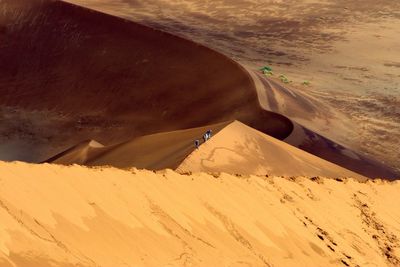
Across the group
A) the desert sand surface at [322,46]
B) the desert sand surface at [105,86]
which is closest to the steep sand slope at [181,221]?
the desert sand surface at [105,86]

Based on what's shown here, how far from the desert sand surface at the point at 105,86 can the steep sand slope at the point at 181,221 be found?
6639 millimetres

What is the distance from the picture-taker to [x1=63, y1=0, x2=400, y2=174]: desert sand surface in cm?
1978

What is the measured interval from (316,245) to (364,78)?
61.3 ft

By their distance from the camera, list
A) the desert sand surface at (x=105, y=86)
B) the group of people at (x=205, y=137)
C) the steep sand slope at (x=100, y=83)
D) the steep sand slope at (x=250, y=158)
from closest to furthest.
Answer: the steep sand slope at (x=250, y=158) → the group of people at (x=205, y=137) → the desert sand surface at (x=105, y=86) → the steep sand slope at (x=100, y=83)

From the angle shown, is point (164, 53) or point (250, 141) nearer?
point (250, 141)

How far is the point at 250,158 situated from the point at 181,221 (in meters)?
4.00

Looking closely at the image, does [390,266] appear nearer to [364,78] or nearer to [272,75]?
[272,75]

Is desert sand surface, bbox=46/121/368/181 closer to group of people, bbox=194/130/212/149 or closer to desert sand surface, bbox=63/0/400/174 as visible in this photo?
group of people, bbox=194/130/212/149

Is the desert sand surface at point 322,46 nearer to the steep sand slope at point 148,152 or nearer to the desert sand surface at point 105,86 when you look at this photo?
the desert sand surface at point 105,86

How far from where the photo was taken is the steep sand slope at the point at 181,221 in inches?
249

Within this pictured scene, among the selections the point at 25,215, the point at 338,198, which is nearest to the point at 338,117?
the point at 338,198

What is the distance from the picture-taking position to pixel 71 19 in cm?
2470

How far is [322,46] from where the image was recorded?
30844 mm

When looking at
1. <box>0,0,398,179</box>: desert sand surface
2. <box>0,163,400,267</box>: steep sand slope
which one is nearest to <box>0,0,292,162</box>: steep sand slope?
<box>0,0,398,179</box>: desert sand surface
